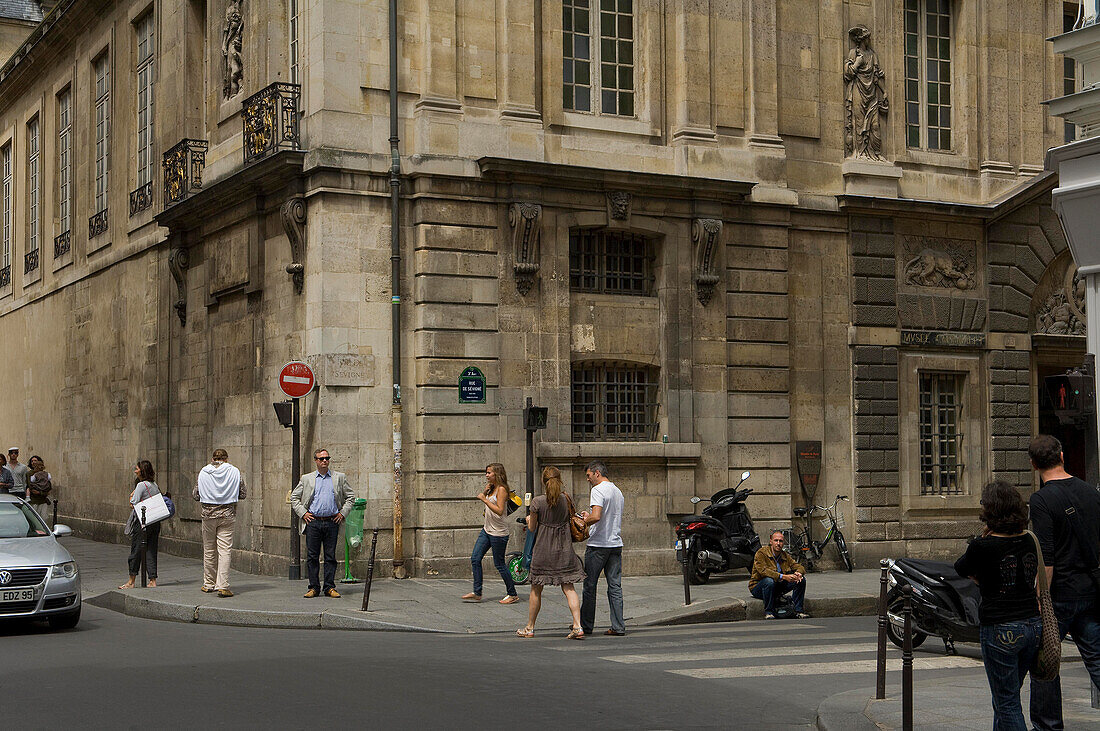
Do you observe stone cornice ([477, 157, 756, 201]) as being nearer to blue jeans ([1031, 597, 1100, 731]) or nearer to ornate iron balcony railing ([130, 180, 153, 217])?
ornate iron balcony railing ([130, 180, 153, 217])

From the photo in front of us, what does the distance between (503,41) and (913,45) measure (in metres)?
7.74

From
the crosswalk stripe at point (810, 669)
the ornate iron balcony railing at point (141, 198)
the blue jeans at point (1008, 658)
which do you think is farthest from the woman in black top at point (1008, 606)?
the ornate iron balcony railing at point (141, 198)

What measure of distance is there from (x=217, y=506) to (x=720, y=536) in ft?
22.0

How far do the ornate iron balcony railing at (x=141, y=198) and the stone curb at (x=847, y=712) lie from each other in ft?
60.5

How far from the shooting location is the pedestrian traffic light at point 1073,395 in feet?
38.9

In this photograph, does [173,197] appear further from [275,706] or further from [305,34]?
[275,706]

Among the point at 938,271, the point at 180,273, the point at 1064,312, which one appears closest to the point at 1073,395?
the point at 938,271

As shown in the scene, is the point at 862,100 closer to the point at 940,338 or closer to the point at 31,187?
the point at 940,338

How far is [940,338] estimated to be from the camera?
2206 centimetres

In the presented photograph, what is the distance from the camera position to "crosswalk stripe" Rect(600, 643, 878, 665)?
11586 millimetres

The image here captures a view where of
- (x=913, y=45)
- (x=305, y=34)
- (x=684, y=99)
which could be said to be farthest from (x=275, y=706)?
(x=913, y=45)

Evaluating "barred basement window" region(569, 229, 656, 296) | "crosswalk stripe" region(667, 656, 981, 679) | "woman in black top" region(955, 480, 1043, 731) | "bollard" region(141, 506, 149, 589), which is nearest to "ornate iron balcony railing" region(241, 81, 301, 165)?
"barred basement window" region(569, 229, 656, 296)

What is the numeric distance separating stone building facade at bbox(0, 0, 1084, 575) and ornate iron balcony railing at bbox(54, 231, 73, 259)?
541 centimetres

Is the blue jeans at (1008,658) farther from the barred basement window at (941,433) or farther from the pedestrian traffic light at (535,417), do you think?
the barred basement window at (941,433)
